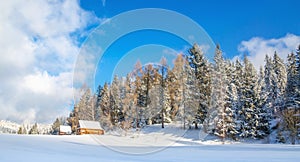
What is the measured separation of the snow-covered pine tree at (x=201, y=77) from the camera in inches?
1149

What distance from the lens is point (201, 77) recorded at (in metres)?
30.0

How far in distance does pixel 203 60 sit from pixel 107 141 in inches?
808

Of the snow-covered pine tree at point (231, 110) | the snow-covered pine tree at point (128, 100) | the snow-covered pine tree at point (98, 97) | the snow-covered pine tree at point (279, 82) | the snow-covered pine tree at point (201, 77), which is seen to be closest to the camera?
the snow-covered pine tree at point (98, 97)

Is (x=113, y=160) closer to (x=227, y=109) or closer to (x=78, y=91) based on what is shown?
(x=78, y=91)

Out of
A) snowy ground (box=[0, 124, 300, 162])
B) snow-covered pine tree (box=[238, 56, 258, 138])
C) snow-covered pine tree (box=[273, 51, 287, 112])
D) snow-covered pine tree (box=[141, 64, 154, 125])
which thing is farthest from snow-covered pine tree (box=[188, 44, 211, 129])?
snow-covered pine tree (box=[141, 64, 154, 125])

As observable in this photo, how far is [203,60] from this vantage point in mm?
32969

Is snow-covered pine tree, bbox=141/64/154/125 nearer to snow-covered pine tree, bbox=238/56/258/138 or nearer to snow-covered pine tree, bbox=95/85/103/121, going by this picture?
snow-covered pine tree, bbox=95/85/103/121

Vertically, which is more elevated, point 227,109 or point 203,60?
point 203,60

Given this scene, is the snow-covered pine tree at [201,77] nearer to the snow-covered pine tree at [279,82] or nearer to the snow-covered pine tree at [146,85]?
the snow-covered pine tree at [279,82]

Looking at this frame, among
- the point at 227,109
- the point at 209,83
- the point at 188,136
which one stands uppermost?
the point at 209,83

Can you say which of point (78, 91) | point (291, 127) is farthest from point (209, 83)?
point (78, 91)

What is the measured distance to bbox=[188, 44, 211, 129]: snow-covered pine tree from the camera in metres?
29.2

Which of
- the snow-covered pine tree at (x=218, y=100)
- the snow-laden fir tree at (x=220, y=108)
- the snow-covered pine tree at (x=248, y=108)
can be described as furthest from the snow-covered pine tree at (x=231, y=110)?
the snow-covered pine tree at (x=248, y=108)

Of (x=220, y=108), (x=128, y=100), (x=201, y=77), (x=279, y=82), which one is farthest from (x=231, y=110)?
(x=128, y=100)
